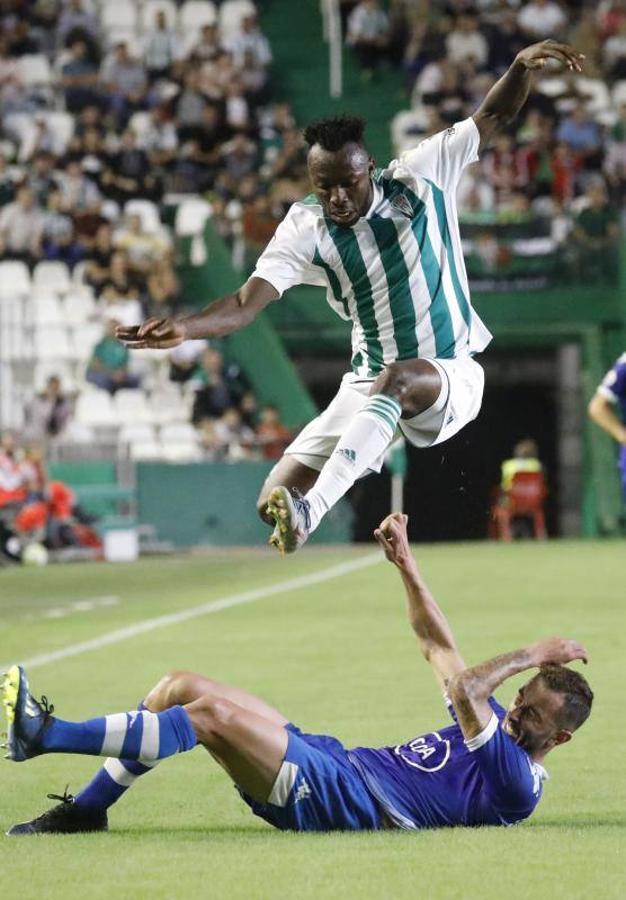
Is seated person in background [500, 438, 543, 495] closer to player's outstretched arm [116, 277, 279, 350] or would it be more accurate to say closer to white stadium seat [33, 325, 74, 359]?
white stadium seat [33, 325, 74, 359]

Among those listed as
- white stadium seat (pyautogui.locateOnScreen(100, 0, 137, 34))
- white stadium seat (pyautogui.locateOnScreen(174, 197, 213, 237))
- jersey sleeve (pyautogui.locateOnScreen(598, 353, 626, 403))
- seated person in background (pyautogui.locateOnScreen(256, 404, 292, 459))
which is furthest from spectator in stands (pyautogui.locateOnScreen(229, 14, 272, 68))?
jersey sleeve (pyautogui.locateOnScreen(598, 353, 626, 403))

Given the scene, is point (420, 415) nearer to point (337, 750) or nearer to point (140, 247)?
point (337, 750)

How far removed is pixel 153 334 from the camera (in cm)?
712

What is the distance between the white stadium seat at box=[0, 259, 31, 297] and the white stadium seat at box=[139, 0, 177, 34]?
510cm

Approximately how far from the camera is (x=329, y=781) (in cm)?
659

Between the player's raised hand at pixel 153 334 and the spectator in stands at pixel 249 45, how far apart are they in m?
21.7

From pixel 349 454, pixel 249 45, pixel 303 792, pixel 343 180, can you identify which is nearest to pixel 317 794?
pixel 303 792

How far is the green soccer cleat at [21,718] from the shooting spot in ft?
20.4

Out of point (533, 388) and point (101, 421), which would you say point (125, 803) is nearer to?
point (101, 421)

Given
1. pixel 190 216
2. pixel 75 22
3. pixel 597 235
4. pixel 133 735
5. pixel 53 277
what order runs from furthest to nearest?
pixel 75 22 → pixel 190 216 → pixel 53 277 → pixel 597 235 → pixel 133 735

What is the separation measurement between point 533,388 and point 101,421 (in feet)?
26.0

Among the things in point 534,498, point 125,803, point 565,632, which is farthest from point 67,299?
point 125,803

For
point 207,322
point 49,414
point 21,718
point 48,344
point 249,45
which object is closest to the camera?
point 21,718

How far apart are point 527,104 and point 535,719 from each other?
2069 centimetres
